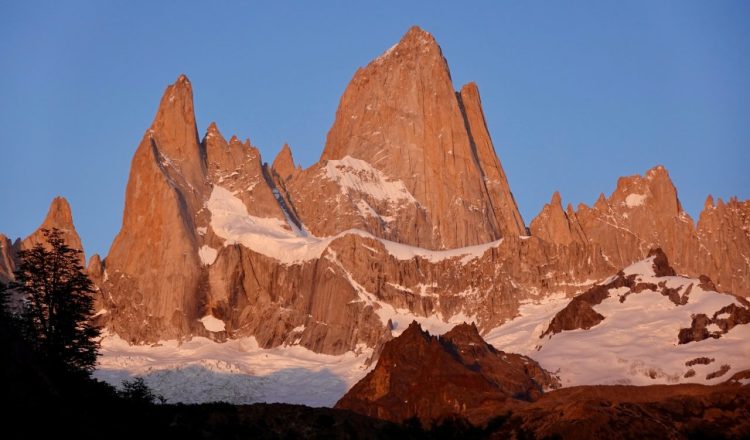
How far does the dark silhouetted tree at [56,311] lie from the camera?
109 metres

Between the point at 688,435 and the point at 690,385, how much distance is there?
6195 cm

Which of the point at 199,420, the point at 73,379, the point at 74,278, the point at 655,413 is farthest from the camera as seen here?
the point at 655,413

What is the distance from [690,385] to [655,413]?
56.6m

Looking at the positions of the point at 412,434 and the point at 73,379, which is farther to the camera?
the point at 412,434

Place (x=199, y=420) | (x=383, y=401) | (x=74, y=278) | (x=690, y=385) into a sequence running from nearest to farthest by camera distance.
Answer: (x=199, y=420) < (x=74, y=278) < (x=690, y=385) < (x=383, y=401)

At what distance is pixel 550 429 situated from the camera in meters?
119

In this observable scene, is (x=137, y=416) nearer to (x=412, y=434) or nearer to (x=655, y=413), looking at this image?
(x=412, y=434)

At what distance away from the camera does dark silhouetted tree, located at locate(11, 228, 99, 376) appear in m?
109

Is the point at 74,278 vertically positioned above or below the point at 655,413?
above

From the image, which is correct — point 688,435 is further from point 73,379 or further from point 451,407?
point 451,407

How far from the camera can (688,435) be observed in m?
119

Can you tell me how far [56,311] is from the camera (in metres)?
114

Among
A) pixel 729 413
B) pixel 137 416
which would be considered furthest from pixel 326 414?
pixel 729 413

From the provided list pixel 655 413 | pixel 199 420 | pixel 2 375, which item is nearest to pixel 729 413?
pixel 655 413
